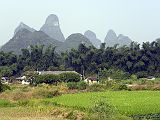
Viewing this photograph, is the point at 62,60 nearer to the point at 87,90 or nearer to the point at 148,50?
the point at 148,50

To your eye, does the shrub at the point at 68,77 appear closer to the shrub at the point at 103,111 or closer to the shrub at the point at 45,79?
the shrub at the point at 45,79

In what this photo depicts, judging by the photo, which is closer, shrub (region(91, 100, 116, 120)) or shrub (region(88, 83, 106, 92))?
shrub (region(91, 100, 116, 120))

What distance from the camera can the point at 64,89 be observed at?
164ft

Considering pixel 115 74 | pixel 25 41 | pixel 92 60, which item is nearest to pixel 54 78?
pixel 115 74

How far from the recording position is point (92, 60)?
8800cm

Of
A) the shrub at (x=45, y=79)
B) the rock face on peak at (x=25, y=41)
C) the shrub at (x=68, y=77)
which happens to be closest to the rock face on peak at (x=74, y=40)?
the rock face on peak at (x=25, y=41)

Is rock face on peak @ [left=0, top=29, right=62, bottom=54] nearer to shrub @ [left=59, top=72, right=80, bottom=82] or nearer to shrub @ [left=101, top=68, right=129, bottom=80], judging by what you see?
shrub @ [left=101, top=68, right=129, bottom=80]

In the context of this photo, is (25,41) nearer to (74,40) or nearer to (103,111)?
(74,40)

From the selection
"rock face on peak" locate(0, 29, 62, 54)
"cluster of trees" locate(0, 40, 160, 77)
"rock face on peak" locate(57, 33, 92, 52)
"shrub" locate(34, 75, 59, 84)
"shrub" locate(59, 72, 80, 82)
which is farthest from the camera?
"rock face on peak" locate(57, 33, 92, 52)

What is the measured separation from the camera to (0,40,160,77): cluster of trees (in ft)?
276

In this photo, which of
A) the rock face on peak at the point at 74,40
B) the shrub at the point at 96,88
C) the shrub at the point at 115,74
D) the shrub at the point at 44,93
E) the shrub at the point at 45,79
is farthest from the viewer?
the rock face on peak at the point at 74,40

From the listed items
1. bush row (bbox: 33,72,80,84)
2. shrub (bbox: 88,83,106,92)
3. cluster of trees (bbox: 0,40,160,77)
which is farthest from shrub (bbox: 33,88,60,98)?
cluster of trees (bbox: 0,40,160,77)

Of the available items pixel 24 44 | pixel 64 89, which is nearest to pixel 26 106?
pixel 64 89

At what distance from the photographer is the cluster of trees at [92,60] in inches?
3317
